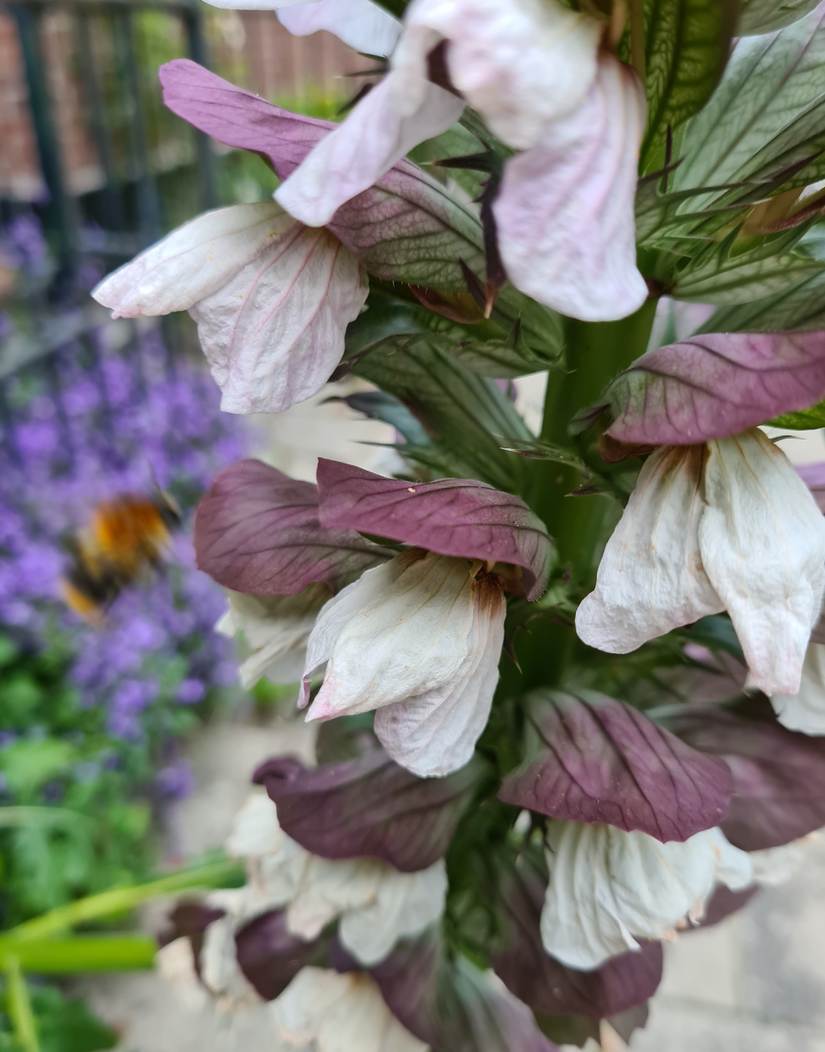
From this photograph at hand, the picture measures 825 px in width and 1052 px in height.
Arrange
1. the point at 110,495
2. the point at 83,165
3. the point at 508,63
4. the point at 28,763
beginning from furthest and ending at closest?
the point at 83,165, the point at 110,495, the point at 28,763, the point at 508,63

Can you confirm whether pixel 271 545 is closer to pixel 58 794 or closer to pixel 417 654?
pixel 417 654

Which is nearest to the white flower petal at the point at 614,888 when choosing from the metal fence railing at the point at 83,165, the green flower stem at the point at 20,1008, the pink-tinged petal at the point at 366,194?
the pink-tinged petal at the point at 366,194

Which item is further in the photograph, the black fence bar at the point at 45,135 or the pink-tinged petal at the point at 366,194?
the black fence bar at the point at 45,135

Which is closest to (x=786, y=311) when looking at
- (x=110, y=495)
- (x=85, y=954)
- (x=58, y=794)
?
(x=85, y=954)

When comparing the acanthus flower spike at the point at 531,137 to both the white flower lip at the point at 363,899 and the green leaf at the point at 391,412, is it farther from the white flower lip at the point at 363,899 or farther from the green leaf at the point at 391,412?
the white flower lip at the point at 363,899

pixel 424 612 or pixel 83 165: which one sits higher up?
pixel 424 612

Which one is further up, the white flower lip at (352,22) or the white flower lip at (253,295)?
the white flower lip at (352,22)
